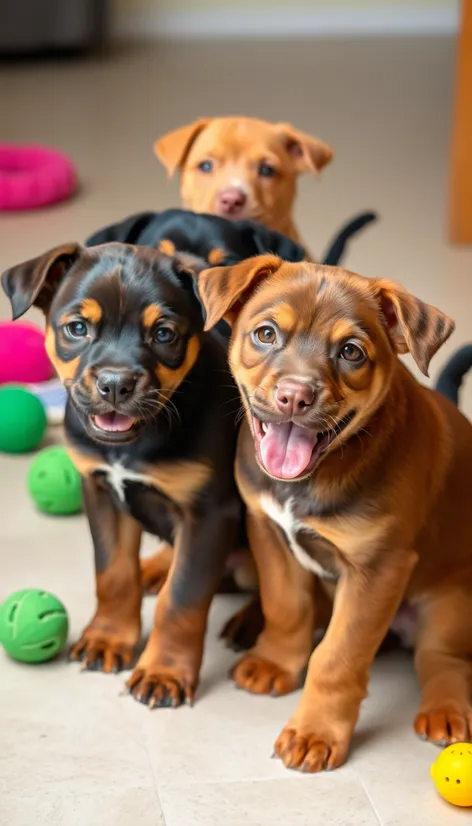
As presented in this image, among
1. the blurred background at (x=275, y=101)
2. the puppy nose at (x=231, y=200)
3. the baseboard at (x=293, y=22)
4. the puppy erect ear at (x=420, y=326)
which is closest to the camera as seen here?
the puppy erect ear at (x=420, y=326)

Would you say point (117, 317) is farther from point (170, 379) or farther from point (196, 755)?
point (196, 755)

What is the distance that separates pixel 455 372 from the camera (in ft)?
10.4

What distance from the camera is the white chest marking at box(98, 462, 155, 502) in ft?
8.63

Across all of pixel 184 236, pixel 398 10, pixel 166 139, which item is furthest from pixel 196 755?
pixel 398 10

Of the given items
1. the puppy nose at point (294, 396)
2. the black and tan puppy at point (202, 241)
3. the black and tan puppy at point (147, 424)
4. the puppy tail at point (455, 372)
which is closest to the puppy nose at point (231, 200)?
the black and tan puppy at point (202, 241)

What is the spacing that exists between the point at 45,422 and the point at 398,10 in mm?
7299

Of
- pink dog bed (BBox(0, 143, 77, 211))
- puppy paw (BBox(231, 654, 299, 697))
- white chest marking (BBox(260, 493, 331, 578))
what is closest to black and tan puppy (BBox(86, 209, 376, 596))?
puppy paw (BBox(231, 654, 299, 697))

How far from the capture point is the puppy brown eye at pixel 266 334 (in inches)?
93.9

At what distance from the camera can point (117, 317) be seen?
2516 mm

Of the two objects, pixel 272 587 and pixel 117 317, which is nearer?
pixel 117 317

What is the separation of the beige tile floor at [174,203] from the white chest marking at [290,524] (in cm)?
36

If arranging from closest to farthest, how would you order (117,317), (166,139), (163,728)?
(117,317) < (163,728) < (166,139)

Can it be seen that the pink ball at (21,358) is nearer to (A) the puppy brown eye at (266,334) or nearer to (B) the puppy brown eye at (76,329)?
(B) the puppy brown eye at (76,329)

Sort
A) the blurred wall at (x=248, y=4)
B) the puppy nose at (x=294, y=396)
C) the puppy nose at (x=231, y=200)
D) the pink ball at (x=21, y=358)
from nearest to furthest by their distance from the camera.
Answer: the puppy nose at (x=294, y=396), the puppy nose at (x=231, y=200), the pink ball at (x=21, y=358), the blurred wall at (x=248, y=4)
